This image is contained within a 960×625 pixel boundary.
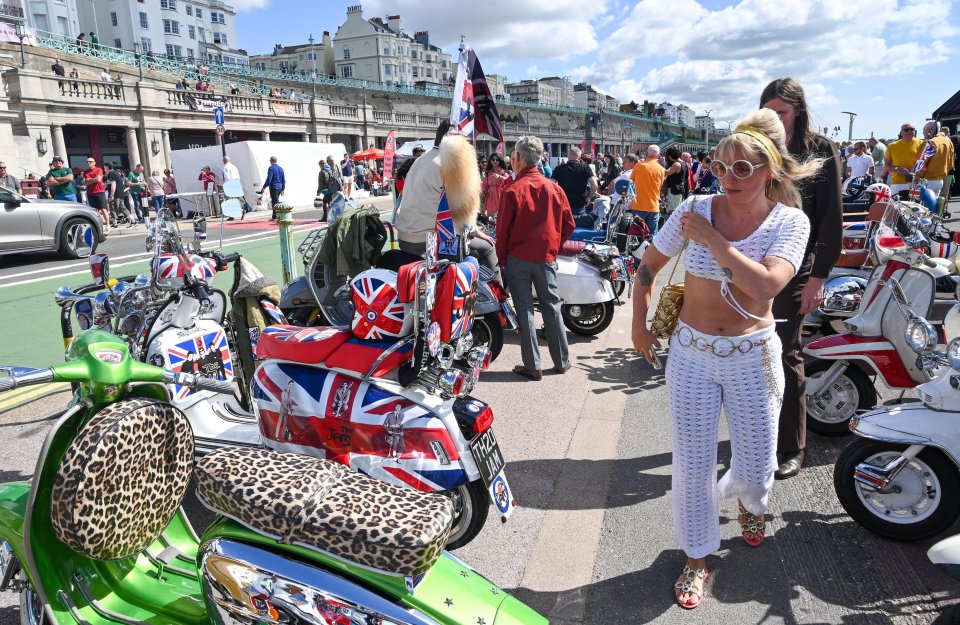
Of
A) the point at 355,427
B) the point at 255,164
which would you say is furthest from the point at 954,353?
the point at 255,164

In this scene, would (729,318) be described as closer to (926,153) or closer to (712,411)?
(712,411)

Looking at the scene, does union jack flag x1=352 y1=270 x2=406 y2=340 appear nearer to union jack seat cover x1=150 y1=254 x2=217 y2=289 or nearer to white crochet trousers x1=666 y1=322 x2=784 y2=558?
white crochet trousers x1=666 y1=322 x2=784 y2=558

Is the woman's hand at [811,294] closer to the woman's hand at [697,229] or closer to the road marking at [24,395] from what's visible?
the woman's hand at [697,229]

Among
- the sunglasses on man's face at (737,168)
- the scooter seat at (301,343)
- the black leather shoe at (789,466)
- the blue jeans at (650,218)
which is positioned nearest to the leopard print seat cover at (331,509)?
the scooter seat at (301,343)

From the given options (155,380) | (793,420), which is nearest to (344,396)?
(155,380)

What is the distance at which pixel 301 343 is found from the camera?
307cm

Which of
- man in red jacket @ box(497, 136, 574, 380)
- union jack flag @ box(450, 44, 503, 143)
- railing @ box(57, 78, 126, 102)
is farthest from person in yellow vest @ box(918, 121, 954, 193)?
railing @ box(57, 78, 126, 102)

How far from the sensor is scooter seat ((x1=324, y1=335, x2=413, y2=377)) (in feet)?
9.66

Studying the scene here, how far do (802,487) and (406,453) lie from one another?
87.1 inches

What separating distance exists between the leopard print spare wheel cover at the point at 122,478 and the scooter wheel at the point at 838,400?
11.7ft

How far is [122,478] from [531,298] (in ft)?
11.9

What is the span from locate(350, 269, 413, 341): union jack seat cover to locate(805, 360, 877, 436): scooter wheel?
2.61 m

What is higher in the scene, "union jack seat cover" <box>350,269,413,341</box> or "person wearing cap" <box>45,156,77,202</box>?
"person wearing cap" <box>45,156,77,202</box>

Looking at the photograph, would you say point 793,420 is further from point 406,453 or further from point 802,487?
point 406,453
